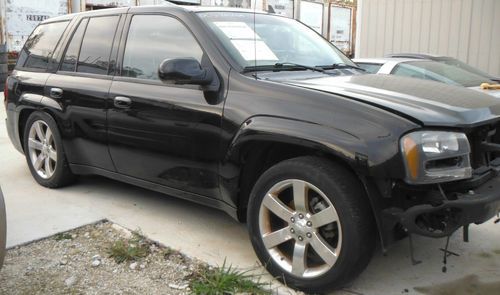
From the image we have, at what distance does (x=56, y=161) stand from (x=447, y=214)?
11.8ft

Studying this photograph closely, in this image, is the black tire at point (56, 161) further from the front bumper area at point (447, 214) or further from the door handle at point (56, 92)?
the front bumper area at point (447, 214)

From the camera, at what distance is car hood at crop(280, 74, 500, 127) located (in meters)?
2.93

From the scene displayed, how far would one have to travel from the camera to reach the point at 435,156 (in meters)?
2.79

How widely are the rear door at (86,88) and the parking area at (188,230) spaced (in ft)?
1.37

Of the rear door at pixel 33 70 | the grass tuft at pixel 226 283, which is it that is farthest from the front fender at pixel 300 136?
the rear door at pixel 33 70

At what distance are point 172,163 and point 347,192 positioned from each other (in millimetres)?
1484

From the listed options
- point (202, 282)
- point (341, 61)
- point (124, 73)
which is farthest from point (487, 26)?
point (202, 282)

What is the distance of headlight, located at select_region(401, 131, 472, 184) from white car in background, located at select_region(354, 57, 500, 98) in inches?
150

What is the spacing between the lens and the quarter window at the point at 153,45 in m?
3.96

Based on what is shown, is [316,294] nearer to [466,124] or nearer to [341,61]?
[466,124]

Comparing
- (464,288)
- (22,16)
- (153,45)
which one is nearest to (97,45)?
(153,45)

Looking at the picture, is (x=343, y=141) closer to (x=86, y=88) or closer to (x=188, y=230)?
(x=188, y=230)

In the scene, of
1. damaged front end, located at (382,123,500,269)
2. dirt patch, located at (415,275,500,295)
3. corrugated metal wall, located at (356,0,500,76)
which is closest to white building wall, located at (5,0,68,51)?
corrugated metal wall, located at (356,0,500,76)

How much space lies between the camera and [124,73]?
436 centimetres
